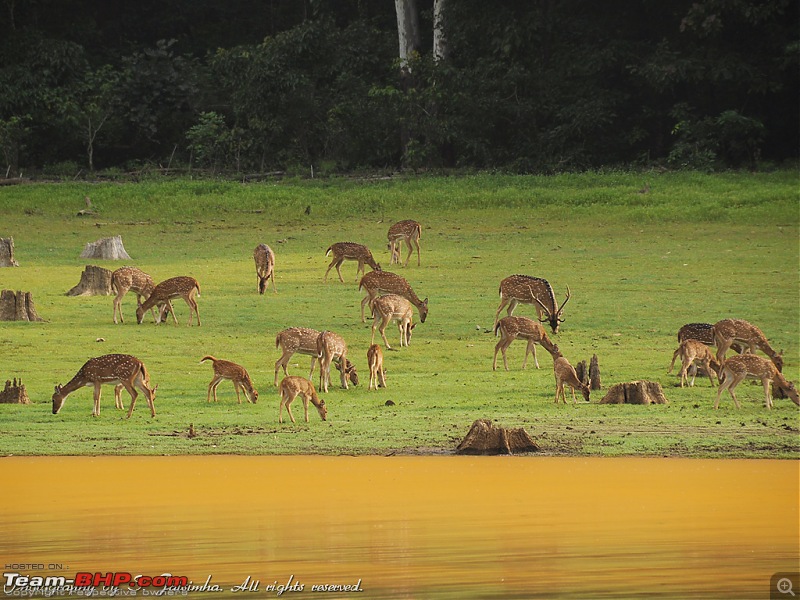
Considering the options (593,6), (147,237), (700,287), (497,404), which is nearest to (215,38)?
(593,6)

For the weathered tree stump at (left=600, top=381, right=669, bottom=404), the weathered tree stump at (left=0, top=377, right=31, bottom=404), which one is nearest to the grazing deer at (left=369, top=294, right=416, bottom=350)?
the weathered tree stump at (left=600, top=381, right=669, bottom=404)

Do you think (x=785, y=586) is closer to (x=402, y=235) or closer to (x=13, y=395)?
(x=13, y=395)

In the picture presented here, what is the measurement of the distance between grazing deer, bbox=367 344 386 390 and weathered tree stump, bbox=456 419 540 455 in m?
3.37

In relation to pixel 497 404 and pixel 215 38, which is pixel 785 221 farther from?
pixel 215 38

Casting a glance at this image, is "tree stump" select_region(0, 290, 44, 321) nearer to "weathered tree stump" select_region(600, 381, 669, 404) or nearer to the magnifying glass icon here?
"weathered tree stump" select_region(600, 381, 669, 404)

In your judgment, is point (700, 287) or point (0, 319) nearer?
point (0, 319)

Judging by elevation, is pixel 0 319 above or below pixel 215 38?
below

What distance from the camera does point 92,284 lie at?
25156 millimetres

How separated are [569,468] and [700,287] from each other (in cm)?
1302

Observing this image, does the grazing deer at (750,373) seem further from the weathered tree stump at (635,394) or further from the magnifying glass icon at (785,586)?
the magnifying glass icon at (785,586)

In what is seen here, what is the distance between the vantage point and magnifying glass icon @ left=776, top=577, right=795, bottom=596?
942cm

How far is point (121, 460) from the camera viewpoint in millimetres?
14320

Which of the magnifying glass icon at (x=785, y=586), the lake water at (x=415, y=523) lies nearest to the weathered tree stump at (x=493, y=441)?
the lake water at (x=415, y=523)

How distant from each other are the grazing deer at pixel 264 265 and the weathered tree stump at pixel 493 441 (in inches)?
462
